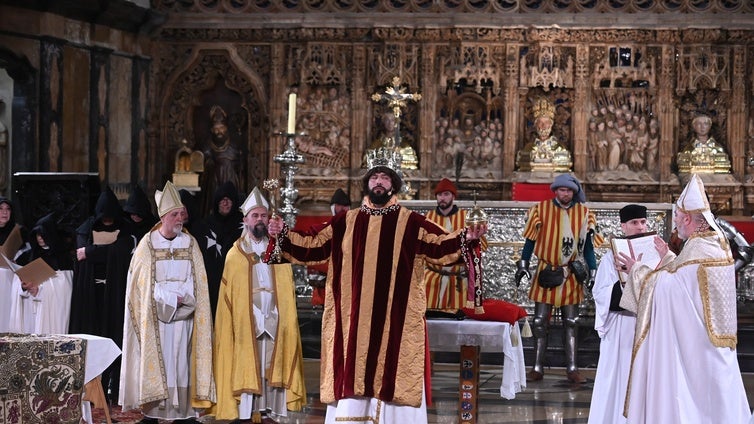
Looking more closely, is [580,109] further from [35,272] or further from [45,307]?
[35,272]

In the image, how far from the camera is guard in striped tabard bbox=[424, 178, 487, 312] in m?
10.9

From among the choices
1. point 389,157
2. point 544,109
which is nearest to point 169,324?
point 389,157

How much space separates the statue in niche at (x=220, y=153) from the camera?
55.5ft

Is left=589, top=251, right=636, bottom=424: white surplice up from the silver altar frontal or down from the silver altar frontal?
down

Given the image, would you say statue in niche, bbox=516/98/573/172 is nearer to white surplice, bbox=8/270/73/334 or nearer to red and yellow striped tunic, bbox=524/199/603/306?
red and yellow striped tunic, bbox=524/199/603/306

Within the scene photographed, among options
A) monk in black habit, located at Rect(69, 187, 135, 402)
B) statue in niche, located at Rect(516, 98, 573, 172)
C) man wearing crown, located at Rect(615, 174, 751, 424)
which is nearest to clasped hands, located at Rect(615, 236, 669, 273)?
man wearing crown, located at Rect(615, 174, 751, 424)

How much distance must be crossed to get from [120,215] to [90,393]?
8.76 ft

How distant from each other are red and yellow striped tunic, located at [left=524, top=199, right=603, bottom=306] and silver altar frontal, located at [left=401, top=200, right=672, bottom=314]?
1.52 metres

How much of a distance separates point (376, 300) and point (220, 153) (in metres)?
9.29

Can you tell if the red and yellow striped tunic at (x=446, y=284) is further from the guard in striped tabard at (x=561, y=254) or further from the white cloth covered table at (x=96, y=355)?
the white cloth covered table at (x=96, y=355)

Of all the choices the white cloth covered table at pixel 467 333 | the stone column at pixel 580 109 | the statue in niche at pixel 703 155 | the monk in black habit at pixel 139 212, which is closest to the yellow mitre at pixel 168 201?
the monk in black habit at pixel 139 212

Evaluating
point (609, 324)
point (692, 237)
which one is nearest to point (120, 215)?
point (609, 324)

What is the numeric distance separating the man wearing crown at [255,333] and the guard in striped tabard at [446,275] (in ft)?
6.88

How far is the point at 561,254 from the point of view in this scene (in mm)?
11336
